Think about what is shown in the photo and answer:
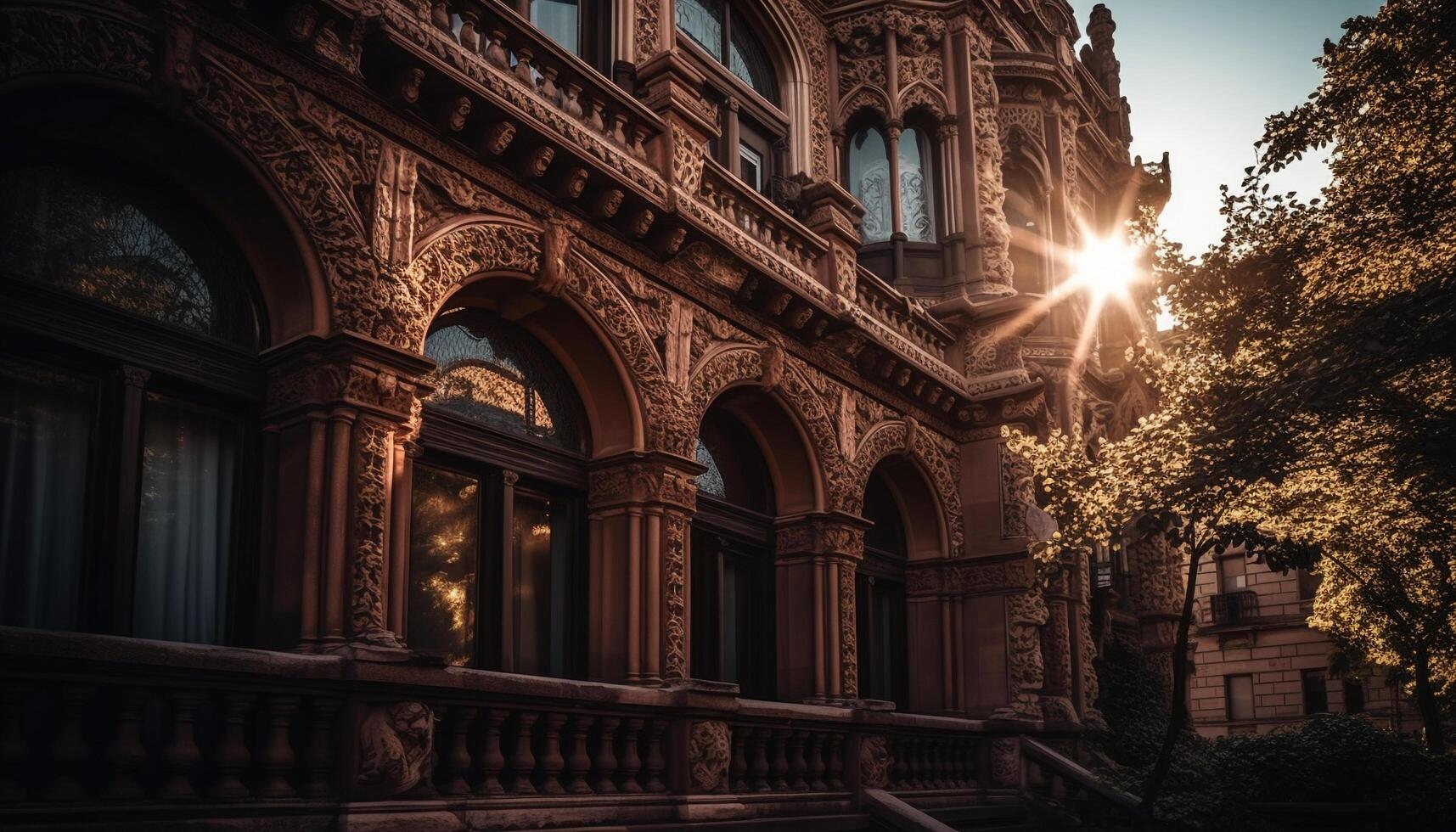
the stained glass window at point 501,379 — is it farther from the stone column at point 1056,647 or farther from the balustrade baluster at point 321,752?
the stone column at point 1056,647

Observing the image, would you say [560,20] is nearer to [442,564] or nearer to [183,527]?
[442,564]

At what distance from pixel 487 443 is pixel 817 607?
17.4 feet

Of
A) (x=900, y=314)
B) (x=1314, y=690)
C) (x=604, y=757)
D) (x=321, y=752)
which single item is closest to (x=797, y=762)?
(x=604, y=757)

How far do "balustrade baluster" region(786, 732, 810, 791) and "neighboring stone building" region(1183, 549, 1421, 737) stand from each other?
113 feet

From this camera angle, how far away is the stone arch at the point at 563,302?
453 inches

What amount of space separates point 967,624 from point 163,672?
1319 centimetres

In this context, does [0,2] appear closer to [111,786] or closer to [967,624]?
[111,786]

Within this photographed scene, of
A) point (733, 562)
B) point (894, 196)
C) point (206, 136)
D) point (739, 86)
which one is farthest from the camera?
point (894, 196)

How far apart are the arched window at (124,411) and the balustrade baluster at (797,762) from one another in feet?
20.7

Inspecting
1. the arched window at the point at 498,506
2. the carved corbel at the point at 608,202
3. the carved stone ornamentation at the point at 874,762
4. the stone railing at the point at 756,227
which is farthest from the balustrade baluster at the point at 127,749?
the carved stone ornamentation at the point at 874,762

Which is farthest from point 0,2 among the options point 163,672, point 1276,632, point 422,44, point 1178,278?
point 1276,632

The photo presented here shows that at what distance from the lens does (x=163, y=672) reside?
8156 mm

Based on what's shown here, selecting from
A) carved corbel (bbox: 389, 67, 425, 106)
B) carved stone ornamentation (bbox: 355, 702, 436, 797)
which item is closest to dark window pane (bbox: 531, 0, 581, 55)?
carved corbel (bbox: 389, 67, 425, 106)

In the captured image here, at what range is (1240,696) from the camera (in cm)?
4931
